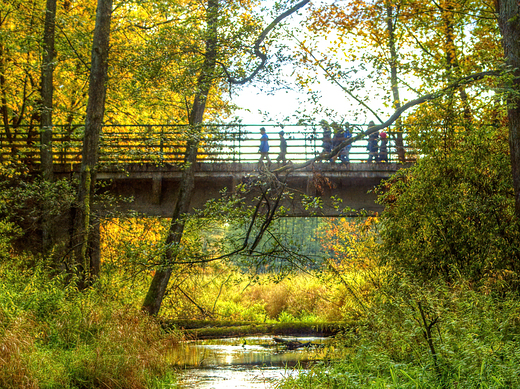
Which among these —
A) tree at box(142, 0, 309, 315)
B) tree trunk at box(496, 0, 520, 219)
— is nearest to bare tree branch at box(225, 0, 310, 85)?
tree at box(142, 0, 309, 315)

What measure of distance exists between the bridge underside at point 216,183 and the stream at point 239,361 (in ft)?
11.9

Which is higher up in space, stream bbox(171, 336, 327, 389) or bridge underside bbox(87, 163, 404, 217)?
bridge underside bbox(87, 163, 404, 217)

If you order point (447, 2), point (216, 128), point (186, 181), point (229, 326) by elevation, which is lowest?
point (229, 326)

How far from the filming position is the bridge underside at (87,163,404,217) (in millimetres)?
14414

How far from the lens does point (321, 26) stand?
17406 mm

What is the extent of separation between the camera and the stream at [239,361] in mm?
9492

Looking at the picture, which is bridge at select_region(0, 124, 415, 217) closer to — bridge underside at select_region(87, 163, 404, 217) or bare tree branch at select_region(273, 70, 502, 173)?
bridge underside at select_region(87, 163, 404, 217)

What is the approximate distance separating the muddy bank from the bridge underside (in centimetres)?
297

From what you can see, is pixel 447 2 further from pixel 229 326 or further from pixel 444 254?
pixel 229 326

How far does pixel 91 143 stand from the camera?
12891 mm

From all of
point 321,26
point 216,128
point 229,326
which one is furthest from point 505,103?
point 321,26

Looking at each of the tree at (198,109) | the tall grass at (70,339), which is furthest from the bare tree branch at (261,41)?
the tall grass at (70,339)

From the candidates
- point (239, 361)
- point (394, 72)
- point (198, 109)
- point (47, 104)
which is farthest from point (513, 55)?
point (47, 104)

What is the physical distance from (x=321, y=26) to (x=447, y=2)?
430cm
